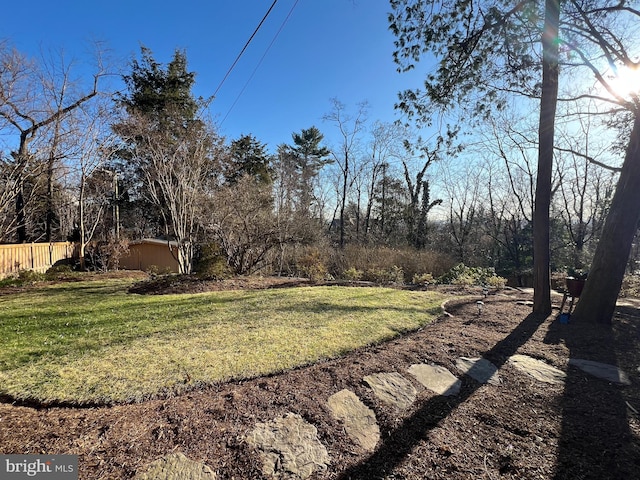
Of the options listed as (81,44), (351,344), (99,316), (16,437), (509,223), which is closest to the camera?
(16,437)

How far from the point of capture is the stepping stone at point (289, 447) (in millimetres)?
1509

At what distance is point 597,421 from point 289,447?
2180mm

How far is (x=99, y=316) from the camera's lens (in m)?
4.01

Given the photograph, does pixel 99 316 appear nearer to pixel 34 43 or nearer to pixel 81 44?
pixel 34 43

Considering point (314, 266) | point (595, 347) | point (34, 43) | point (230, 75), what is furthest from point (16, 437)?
point (34, 43)

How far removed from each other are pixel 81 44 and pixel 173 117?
5.13 m

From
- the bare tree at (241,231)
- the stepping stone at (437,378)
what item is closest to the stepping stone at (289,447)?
the stepping stone at (437,378)

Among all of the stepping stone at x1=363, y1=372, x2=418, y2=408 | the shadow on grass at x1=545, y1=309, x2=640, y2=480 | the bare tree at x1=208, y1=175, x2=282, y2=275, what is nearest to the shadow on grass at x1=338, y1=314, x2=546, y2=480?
the stepping stone at x1=363, y1=372, x2=418, y2=408

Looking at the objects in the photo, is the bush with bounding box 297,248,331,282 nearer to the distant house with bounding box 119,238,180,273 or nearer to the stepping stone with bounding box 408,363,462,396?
the distant house with bounding box 119,238,180,273

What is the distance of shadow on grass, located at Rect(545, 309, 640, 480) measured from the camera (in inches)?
64.8

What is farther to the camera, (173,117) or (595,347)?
(173,117)

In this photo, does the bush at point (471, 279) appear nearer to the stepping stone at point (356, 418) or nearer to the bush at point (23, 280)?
the stepping stone at point (356, 418)

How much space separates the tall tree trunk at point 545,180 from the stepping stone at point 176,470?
5.36m

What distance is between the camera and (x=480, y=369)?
2.79 meters
